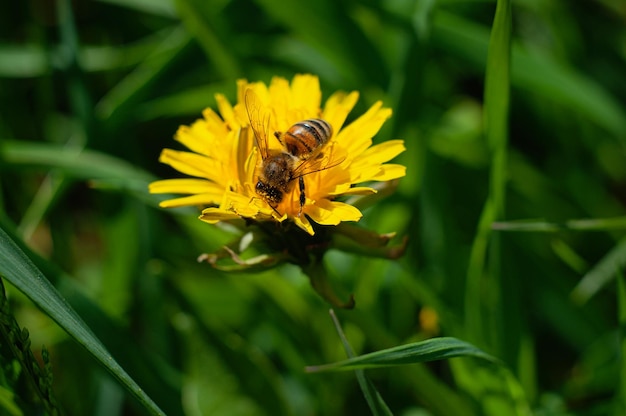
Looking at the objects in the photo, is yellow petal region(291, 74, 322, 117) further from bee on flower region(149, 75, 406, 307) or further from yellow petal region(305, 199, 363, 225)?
yellow petal region(305, 199, 363, 225)

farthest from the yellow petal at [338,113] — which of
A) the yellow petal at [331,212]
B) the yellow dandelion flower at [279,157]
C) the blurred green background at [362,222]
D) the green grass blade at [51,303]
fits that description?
the green grass blade at [51,303]

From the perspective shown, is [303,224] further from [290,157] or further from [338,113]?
[338,113]

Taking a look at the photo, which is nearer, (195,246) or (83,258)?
(195,246)

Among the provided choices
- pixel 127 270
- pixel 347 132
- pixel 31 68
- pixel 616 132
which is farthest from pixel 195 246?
pixel 616 132

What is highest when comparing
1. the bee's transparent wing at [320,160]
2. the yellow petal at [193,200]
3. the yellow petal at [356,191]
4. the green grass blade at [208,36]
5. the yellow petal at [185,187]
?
the green grass blade at [208,36]

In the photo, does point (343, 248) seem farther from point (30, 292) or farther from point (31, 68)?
point (31, 68)

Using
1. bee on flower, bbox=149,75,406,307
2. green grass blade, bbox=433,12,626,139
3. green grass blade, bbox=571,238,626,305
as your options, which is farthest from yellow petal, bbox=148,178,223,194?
green grass blade, bbox=433,12,626,139

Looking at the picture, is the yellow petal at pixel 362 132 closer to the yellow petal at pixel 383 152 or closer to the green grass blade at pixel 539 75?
the yellow petal at pixel 383 152
